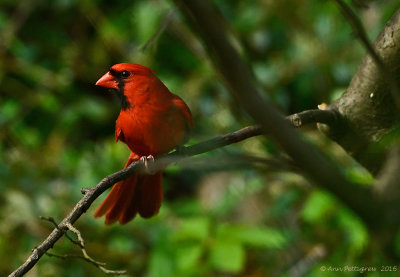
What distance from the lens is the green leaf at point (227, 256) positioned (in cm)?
277

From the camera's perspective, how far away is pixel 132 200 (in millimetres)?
2162

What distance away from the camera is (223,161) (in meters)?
0.90

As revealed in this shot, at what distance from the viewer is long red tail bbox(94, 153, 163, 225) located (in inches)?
82.7

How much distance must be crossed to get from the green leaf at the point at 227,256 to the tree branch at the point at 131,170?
1.33 meters

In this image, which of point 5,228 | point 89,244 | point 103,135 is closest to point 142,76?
point 89,244

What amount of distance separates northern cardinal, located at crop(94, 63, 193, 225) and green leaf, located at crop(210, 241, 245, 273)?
0.73m

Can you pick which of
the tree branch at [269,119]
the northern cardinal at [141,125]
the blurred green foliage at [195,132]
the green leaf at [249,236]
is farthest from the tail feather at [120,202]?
the tree branch at [269,119]

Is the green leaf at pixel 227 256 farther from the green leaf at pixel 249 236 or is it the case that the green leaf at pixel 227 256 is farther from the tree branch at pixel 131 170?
the tree branch at pixel 131 170

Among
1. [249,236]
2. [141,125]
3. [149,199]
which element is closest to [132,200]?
[149,199]

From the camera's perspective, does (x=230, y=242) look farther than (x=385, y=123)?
Yes

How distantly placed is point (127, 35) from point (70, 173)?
1.18 metres

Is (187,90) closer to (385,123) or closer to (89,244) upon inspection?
(89,244)

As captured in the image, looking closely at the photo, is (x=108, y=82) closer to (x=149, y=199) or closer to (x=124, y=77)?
(x=124, y=77)

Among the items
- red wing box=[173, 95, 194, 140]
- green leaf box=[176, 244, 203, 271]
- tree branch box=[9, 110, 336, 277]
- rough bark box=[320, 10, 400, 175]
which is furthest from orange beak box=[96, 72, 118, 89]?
green leaf box=[176, 244, 203, 271]
